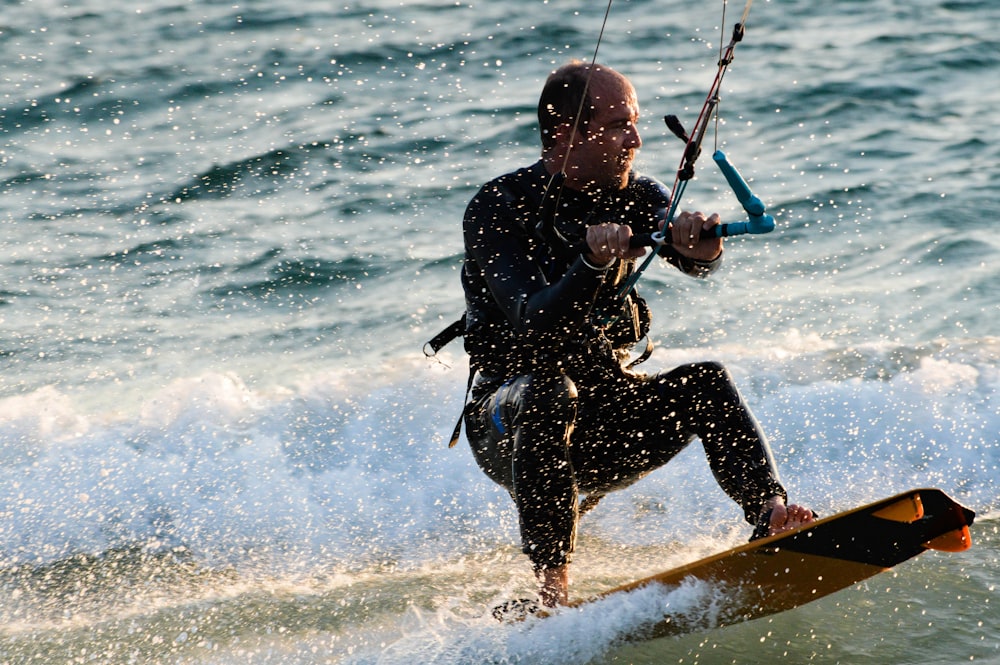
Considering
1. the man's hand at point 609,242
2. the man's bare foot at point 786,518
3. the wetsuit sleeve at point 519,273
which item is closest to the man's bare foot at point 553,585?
the man's bare foot at point 786,518

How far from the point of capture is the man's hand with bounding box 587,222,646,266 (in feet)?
9.96

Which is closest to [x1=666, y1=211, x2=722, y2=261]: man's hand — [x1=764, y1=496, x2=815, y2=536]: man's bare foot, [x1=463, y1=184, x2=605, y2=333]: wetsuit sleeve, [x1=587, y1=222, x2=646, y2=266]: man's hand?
[x1=587, y1=222, x2=646, y2=266]: man's hand

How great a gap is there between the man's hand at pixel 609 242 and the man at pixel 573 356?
13 centimetres

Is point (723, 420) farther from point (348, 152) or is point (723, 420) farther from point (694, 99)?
point (694, 99)

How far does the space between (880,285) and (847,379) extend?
134cm

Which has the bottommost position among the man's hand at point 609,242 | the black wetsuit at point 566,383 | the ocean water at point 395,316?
the ocean water at point 395,316

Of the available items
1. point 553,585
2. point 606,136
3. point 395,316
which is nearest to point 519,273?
point 606,136

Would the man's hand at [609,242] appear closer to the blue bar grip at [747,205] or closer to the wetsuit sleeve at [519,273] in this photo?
the wetsuit sleeve at [519,273]

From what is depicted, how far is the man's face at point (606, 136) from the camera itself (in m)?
3.43

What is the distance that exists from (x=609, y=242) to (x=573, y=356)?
0.63m

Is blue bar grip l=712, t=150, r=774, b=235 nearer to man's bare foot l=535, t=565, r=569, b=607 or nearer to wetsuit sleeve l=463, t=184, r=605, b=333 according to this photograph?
wetsuit sleeve l=463, t=184, r=605, b=333

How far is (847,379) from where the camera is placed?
593 cm

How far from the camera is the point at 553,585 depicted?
11.4 feet

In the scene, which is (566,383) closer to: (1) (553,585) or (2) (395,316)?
(1) (553,585)
